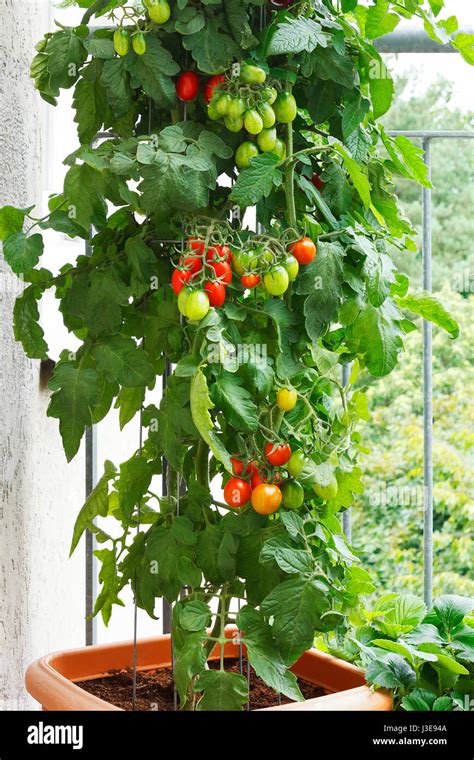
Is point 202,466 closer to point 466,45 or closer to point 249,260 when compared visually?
point 249,260

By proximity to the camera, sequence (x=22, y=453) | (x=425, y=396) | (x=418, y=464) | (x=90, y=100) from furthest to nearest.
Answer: (x=418, y=464), (x=425, y=396), (x=22, y=453), (x=90, y=100)

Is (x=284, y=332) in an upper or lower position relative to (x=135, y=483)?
upper

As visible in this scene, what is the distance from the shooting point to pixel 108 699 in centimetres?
128

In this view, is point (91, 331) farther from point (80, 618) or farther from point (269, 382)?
point (80, 618)

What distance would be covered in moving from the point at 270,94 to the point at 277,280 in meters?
0.22

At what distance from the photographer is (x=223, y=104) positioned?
3.40 ft

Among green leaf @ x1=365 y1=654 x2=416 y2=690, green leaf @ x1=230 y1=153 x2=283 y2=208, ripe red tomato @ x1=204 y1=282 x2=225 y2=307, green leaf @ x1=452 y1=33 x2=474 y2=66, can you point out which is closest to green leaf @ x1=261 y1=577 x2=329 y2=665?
green leaf @ x1=365 y1=654 x2=416 y2=690

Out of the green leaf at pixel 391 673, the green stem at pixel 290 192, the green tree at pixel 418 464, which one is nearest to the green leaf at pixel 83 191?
the green stem at pixel 290 192

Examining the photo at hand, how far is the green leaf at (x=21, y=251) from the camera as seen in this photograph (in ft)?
3.59

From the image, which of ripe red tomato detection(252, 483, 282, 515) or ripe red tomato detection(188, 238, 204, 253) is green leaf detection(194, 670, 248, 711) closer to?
ripe red tomato detection(252, 483, 282, 515)

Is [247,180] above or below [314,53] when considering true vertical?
below

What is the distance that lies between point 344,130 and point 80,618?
126 centimetres

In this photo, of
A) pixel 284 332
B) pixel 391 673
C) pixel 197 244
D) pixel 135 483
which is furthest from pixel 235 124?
pixel 391 673
